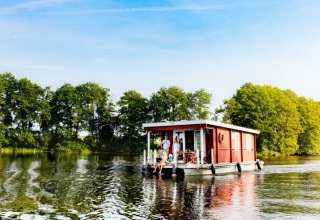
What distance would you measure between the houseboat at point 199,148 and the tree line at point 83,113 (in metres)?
40.0

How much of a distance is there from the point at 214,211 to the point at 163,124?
14373 mm

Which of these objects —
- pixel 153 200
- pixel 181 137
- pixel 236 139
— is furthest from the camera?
pixel 236 139

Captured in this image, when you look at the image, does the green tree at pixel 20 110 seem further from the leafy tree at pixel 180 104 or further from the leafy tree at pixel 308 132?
the leafy tree at pixel 308 132

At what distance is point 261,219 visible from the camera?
35.1 feet

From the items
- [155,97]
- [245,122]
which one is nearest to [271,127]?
[245,122]

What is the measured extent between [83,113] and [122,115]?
776 centimetres

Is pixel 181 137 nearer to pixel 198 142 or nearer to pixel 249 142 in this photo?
pixel 198 142

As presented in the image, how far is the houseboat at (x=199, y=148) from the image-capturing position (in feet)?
78.5

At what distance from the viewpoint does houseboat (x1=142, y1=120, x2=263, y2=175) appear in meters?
23.9

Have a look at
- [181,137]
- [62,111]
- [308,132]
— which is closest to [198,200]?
[181,137]

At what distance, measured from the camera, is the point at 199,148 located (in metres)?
25.7

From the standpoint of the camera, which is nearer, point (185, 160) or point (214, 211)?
point (214, 211)

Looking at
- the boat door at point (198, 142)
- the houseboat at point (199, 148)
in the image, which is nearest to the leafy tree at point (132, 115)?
Answer: the houseboat at point (199, 148)

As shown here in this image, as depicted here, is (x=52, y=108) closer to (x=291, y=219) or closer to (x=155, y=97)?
(x=155, y=97)
